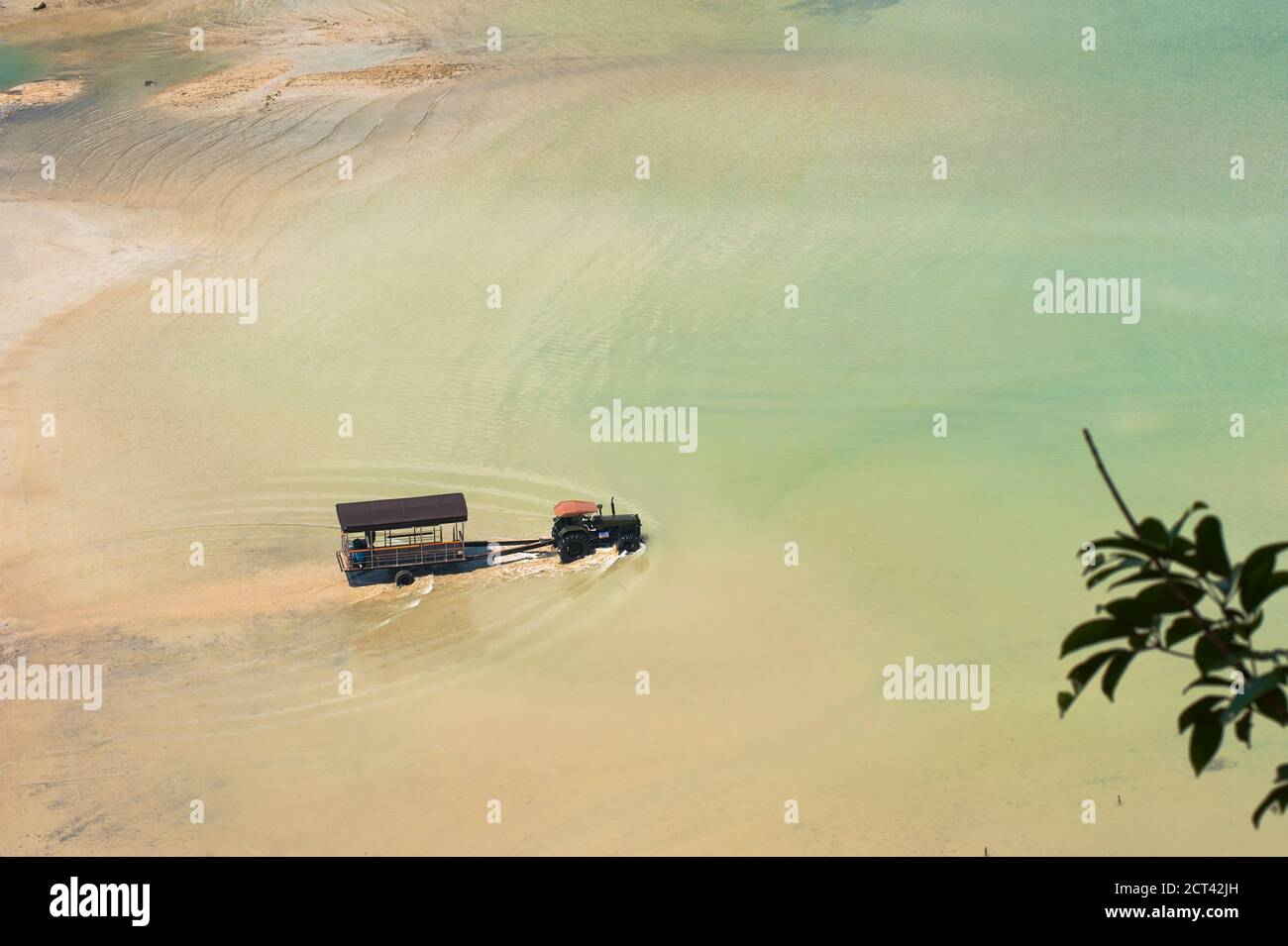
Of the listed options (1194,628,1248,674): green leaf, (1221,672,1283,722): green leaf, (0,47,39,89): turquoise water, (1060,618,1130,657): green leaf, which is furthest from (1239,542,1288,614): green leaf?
(0,47,39,89): turquoise water

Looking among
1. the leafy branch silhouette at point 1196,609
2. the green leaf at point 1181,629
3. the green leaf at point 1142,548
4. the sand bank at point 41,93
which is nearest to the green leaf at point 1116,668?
the leafy branch silhouette at point 1196,609

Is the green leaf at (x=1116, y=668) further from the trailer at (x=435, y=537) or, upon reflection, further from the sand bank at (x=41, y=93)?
the sand bank at (x=41, y=93)

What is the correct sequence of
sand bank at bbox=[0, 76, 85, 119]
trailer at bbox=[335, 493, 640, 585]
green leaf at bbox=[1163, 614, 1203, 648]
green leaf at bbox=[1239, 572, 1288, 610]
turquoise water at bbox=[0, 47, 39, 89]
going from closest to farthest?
green leaf at bbox=[1239, 572, 1288, 610]
green leaf at bbox=[1163, 614, 1203, 648]
trailer at bbox=[335, 493, 640, 585]
sand bank at bbox=[0, 76, 85, 119]
turquoise water at bbox=[0, 47, 39, 89]

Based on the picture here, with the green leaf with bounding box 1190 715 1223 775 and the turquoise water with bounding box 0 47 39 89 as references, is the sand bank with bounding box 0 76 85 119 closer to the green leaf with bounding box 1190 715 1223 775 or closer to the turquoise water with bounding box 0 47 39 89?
the turquoise water with bounding box 0 47 39 89

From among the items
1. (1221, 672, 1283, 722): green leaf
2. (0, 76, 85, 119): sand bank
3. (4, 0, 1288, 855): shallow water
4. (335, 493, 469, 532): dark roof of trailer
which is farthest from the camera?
(0, 76, 85, 119): sand bank

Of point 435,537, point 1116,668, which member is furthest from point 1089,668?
point 435,537

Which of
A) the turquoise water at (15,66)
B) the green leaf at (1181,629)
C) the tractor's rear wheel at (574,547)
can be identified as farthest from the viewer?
the turquoise water at (15,66)

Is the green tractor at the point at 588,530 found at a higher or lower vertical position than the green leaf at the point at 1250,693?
higher
